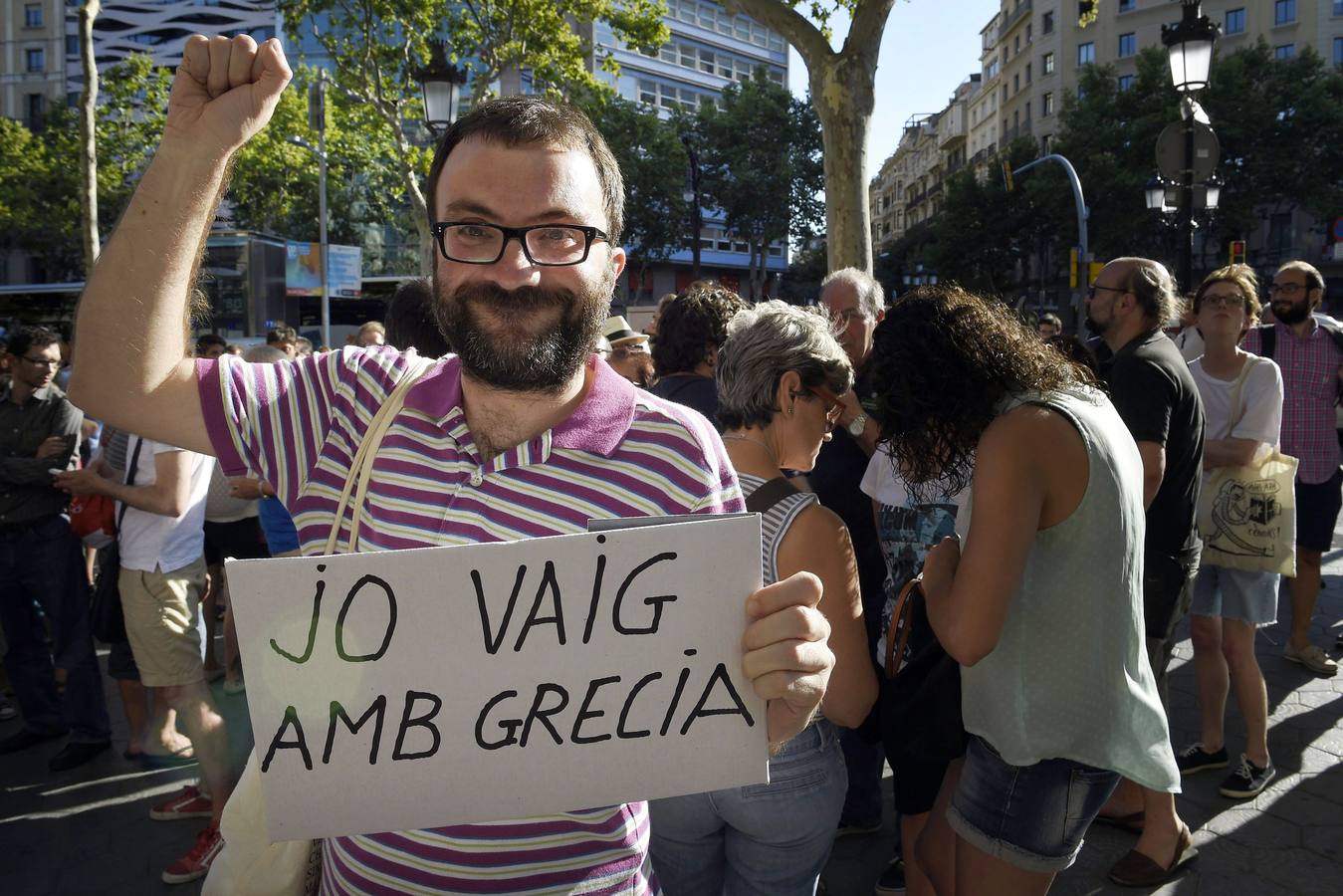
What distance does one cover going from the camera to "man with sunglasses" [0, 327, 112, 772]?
4.69 meters

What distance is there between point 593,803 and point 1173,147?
9.64 metres

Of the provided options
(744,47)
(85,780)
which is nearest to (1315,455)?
(85,780)

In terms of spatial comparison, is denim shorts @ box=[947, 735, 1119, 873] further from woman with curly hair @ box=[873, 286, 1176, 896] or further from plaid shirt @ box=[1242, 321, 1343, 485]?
plaid shirt @ box=[1242, 321, 1343, 485]

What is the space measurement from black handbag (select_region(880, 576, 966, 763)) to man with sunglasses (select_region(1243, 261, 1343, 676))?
3.94m

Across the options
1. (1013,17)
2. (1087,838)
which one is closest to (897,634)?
(1087,838)

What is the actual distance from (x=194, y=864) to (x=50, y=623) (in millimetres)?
1919

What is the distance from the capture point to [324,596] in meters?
1.12

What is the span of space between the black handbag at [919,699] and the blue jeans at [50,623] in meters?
4.13

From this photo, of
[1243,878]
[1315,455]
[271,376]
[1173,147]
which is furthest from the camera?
[1173,147]

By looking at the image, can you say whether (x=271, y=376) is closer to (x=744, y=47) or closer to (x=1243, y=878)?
(x=1243, y=878)

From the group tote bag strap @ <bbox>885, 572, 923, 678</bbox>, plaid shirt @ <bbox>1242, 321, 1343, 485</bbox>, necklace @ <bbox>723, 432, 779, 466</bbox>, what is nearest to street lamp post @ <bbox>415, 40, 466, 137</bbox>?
plaid shirt @ <bbox>1242, 321, 1343, 485</bbox>

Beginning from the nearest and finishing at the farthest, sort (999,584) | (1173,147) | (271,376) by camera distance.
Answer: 1. (271,376)
2. (999,584)
3. (1173,147)

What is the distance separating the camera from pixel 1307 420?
17.7 ft

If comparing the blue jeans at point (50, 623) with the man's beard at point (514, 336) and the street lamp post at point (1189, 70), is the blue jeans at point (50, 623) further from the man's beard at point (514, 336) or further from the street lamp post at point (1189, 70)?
the street lamp post at point (1189, 70)
